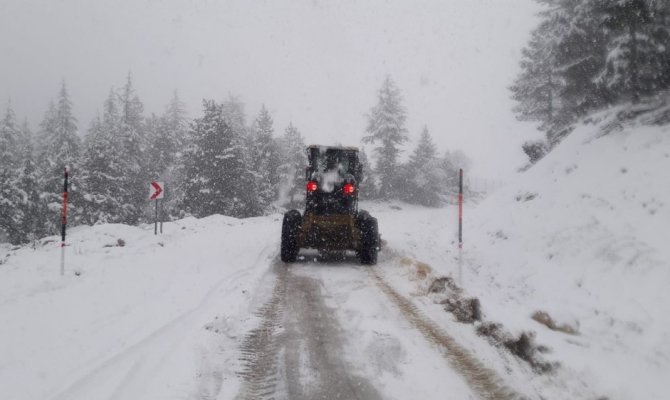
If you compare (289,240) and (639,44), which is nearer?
(289,240)

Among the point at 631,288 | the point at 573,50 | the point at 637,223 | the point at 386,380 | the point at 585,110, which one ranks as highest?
the point at 573,50

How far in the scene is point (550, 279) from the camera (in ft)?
24.9

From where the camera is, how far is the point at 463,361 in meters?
4.29

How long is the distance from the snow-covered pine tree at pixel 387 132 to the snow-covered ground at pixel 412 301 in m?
33.3

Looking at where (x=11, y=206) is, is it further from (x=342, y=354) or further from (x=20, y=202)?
(x=342, y=354)

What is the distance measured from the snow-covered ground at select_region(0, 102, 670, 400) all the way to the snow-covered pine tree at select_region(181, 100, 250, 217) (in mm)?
21464

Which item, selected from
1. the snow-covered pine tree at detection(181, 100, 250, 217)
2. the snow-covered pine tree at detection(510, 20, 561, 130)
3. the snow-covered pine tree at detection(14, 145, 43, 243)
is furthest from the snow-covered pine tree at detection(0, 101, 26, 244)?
the snow-covered pine tree at detection(510, 20, 561, 130)

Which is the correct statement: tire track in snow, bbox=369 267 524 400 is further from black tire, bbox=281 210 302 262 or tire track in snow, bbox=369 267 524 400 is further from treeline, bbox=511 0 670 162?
treeline, bbox=511 0 670 162

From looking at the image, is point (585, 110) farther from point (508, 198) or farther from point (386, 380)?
point (386, 380)

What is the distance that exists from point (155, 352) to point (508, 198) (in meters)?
12.0

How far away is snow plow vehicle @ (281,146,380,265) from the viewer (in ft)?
33.2

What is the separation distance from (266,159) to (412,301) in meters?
37.7

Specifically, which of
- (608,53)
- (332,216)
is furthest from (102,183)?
(608,53)

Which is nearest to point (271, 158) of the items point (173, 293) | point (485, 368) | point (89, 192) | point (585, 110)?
point (89, 192)
